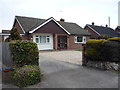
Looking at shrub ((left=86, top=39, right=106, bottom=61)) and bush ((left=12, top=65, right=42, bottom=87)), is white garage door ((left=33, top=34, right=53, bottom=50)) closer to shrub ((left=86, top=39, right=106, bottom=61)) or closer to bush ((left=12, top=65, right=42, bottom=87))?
shrub ((left=86, top=39, right=106, bottom=61))

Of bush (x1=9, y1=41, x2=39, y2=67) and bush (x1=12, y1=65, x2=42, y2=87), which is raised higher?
bush (x1=9, y1=41, x2=39, y2=67)

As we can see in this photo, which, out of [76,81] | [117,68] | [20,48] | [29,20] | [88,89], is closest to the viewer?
[88,89]

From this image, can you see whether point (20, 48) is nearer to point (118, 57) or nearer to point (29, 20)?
point (118, 57)

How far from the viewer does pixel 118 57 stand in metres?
5.82

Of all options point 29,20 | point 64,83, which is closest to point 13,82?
point 64,83

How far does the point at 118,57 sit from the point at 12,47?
5.38 m

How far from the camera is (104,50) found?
20.1 feet

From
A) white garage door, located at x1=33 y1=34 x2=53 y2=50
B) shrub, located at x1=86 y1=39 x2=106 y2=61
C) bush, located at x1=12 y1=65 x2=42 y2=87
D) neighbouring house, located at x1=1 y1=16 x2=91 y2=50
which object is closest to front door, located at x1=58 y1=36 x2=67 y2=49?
neighbouring house, located at x1=1 y1=16 x2=91 y2=50

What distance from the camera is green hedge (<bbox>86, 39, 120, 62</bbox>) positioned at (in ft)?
19.2

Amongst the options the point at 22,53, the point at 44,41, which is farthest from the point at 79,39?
the point at 22,53

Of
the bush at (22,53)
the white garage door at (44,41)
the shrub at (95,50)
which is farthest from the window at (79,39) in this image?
the bush at (22,53)

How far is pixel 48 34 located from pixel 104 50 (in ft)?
42.0

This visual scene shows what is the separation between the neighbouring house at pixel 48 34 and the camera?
644 inches

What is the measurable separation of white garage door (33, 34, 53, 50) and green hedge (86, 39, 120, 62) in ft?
37.4
